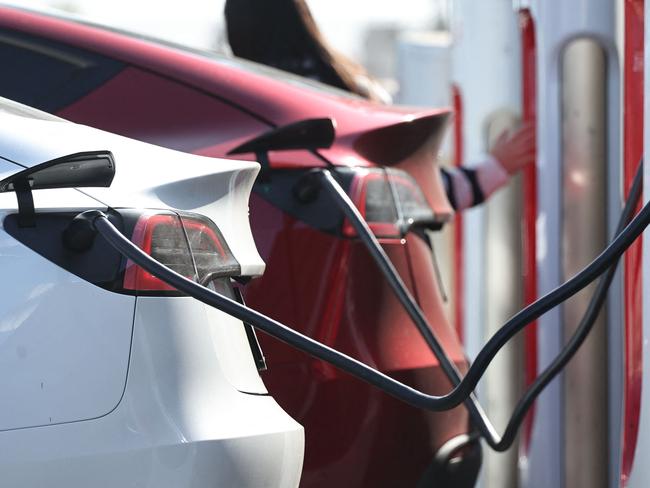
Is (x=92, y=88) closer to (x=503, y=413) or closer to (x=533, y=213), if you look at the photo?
(x=533, y=213)

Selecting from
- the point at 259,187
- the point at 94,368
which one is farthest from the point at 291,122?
the point at 94,368

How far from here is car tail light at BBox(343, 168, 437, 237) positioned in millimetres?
3430

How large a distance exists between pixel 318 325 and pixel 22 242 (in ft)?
3.45

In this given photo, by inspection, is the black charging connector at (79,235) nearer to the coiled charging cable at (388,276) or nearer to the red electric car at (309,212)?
the coiled charging cable at (388,276)

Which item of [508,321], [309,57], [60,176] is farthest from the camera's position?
[309,57]

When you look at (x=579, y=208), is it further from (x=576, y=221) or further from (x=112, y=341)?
(x=112, y=341)

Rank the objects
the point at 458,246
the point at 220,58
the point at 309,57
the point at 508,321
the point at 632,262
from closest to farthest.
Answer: the point at 508,321 → the point at 632,262 → the point at 220,58 → the point at 309,57 → the point at 458,246

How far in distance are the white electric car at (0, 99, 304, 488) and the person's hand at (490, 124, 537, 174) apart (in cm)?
258

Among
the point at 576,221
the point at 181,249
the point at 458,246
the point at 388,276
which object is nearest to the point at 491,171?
the point at 576,221

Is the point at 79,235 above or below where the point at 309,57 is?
above

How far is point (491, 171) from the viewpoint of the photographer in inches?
197

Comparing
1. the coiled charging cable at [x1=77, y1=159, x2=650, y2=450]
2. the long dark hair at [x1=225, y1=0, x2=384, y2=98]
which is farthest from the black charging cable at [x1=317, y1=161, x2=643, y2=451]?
the long dark hair at [x1=225, y1=0, x2=384, y2=98]

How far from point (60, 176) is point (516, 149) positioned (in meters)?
2.87

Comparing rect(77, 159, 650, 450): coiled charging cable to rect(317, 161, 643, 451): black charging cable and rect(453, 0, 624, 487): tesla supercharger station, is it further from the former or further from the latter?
rect(453, 0, 624, 487): tesla supercharger station
